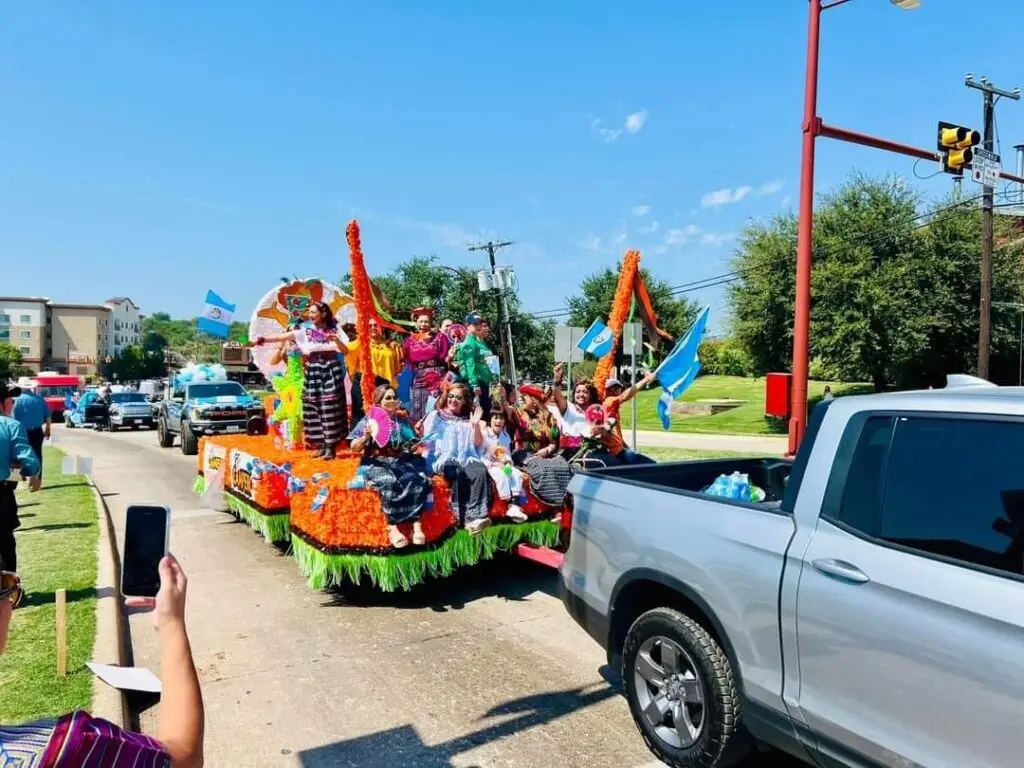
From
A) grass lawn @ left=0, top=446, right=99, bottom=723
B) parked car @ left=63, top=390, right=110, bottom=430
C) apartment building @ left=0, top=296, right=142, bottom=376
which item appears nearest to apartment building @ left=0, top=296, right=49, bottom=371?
apartment building @ left=0, top=296, right=142, bottom=376

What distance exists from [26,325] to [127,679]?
116m

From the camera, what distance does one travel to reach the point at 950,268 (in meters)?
24.2

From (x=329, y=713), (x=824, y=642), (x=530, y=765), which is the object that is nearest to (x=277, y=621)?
(x=329, y=713)

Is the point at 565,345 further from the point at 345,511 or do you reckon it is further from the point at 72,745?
the point at 72,745

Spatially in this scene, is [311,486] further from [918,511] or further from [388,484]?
[918,511]

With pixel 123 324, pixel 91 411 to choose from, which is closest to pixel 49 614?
pixel 91 411

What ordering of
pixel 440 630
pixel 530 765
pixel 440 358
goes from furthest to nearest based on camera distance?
pixel 440 358
pixel 440 630
pixel 530 765

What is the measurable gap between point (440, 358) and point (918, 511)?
5.67m

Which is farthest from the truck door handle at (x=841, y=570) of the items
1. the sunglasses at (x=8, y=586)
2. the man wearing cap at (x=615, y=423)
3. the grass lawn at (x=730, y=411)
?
the grass lawn at (x=730, y=411)

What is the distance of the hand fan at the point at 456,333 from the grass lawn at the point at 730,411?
515 inches

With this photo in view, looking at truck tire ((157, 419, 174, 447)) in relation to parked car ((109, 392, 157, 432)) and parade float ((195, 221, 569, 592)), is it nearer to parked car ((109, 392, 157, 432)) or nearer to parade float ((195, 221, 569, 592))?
parked car ((109, 392, 157, 432))

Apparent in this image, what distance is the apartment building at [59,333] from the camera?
96375 millimetres

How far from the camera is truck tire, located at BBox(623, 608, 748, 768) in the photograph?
2.92m

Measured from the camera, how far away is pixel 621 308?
24.9ft
